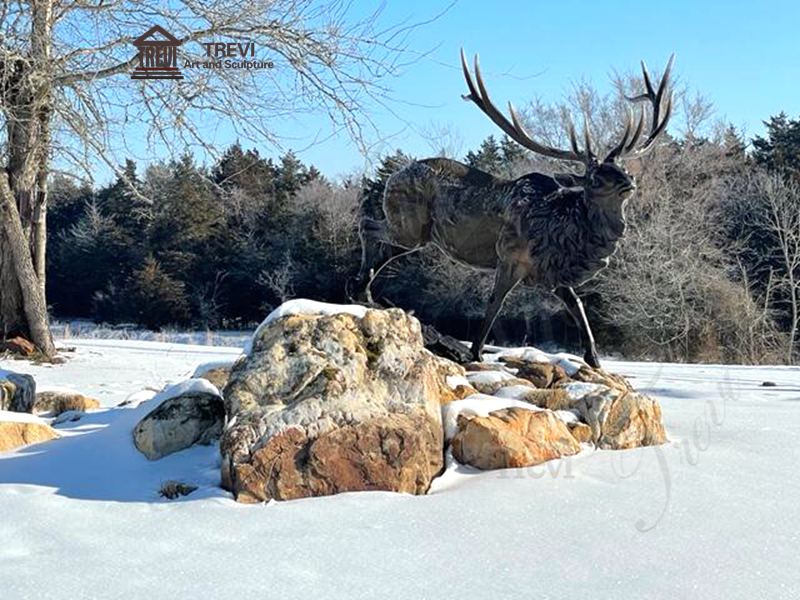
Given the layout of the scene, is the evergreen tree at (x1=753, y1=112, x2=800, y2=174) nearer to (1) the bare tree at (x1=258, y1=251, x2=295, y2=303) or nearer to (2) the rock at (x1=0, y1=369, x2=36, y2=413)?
(1) the bare tree at (x1=258, y1=251, x2=295, y2=303)

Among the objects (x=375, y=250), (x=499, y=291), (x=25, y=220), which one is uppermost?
(x=25, y=220)

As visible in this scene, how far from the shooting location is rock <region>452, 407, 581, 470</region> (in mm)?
3727

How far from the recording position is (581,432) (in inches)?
166

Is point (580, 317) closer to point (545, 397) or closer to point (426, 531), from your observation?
point (545, 397)

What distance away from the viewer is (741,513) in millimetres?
3086

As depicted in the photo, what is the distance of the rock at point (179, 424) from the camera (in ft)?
12.9

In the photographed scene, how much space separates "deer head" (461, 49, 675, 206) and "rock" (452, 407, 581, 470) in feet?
5.99

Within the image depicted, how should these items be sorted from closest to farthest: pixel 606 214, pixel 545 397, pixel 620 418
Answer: pixel 620 418 → pixel 545 397 → pixel 606 214

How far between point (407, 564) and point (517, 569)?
37 cm

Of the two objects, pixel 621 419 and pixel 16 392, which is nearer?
pixel 621 419

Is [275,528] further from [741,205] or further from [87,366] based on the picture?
[741,205]

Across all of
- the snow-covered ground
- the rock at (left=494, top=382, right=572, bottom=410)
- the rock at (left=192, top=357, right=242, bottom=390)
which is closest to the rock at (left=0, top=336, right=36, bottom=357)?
the rock at (left=192, top=357, right=242, bottom=390)

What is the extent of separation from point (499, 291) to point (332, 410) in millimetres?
2374

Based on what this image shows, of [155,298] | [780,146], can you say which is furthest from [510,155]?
[155,298]
